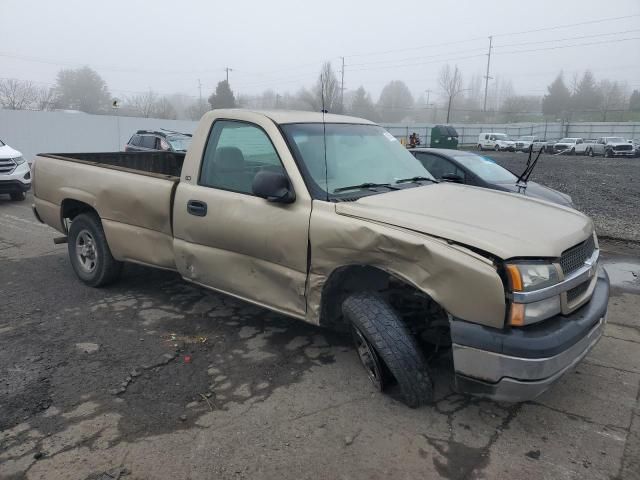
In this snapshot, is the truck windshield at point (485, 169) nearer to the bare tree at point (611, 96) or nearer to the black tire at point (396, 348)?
the black tire at point (396, 348)

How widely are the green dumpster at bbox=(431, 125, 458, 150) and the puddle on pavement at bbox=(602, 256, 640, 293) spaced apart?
31.1 m

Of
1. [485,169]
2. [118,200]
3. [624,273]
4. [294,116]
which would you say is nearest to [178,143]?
[485,169]

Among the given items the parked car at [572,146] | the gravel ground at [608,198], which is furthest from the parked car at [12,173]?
the parked car at [572,146]

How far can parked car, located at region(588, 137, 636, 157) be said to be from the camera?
35.7 metres

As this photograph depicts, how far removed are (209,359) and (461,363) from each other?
1.98 meters

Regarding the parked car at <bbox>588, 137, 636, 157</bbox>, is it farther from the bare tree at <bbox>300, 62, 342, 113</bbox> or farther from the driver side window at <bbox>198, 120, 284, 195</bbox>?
the driver side window at <bbox>198, 120, 284, 195</bbox>

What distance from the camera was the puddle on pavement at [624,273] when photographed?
19.2 feet

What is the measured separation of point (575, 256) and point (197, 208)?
9.24 feet

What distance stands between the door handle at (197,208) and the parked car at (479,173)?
4777 mm

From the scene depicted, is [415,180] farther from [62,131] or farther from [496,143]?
[496,143]

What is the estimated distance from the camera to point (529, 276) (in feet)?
8.79

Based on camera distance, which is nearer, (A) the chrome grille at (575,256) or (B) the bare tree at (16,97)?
(A) the chrome grille at (575,256)

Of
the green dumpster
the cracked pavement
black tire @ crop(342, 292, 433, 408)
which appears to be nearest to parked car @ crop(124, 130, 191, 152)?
the cracked pavement

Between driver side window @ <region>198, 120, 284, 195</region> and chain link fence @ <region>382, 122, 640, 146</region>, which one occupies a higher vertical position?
driver side window @ <region>198, 120, 284, 195</region>
